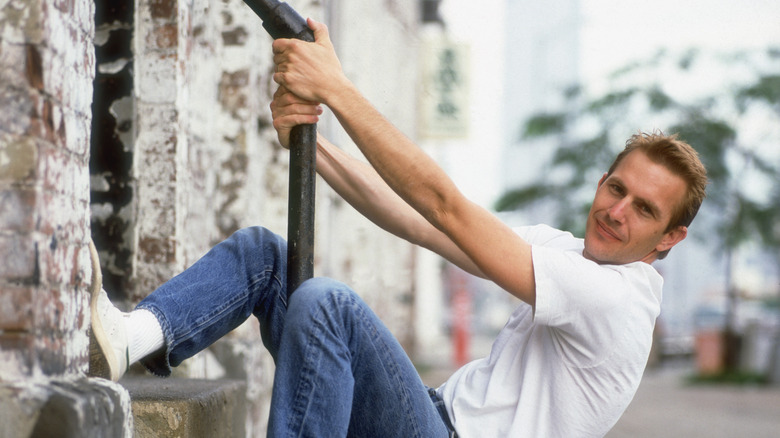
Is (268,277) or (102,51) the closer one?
(268,277)

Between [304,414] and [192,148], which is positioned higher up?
[192,148]

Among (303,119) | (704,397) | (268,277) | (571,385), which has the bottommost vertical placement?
(704,397)

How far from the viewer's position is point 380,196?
2949mm

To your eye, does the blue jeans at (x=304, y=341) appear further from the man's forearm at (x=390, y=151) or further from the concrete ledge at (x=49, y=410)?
the concrete ledge at (x=49, y=410)

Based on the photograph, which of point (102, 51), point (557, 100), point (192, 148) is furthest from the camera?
point (557, 100)

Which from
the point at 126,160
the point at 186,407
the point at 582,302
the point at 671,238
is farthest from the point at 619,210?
the point at 126,160

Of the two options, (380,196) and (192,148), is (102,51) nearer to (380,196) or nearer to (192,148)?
(192,148)

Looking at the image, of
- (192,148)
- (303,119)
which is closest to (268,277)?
(303,119)

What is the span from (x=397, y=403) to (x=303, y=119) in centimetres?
72

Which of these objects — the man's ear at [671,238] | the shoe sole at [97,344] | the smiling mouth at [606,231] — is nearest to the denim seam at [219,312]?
the shoe sole at [97,344]

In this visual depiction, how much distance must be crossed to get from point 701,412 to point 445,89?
7909 millimetres

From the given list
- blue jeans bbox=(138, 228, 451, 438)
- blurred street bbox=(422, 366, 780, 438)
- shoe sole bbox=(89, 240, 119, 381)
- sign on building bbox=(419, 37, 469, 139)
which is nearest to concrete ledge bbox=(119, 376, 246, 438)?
blue jeans bbox=(138, 228, 451, 438)

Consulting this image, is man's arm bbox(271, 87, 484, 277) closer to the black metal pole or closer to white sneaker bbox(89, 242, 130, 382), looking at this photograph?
the black metal pole

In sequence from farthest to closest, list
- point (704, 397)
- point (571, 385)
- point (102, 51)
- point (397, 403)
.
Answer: point (704, 397) < point (102, 51) < point (571, 385) < point (397, 403)
